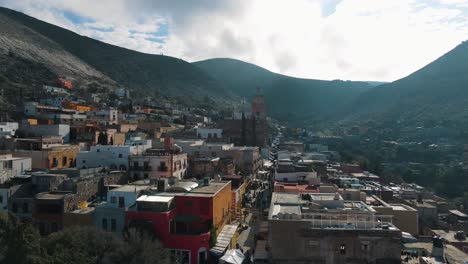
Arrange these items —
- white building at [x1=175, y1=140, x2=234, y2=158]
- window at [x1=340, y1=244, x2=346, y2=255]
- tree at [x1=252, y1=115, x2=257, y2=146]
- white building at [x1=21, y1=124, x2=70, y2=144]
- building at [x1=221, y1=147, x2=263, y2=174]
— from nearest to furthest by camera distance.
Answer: window at [x1=340, y1=244, x2=346, y2=255] → white building at [x1=21, y1=124, x2=70, y2=144] → building at [x1=221, y1=147, x2=263, y2=174] → white building at [x1=175, y1=140, x2=234, y2=158] → tree at [x1=252, y1=115, x2=257, y2=146]

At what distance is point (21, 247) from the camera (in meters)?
15.4

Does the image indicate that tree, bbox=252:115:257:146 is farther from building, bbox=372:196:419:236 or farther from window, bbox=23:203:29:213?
window, bbox=23:203:29:213

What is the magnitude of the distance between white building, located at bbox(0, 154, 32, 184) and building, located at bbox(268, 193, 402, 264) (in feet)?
59.8

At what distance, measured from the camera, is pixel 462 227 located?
3541 cm

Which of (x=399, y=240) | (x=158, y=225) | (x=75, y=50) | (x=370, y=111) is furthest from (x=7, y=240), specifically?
(x=370, y=111)

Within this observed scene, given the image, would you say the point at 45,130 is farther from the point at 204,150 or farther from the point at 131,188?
the point at 131,188

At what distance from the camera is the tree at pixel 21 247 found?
15344 mm

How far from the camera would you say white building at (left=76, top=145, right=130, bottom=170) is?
3269 cm

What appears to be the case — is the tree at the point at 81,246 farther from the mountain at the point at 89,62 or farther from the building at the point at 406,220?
the mountain at the point at 89,62

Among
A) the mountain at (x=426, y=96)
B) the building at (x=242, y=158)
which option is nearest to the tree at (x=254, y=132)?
the building at (x=242, y=158)

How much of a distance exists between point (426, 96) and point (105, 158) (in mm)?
121796

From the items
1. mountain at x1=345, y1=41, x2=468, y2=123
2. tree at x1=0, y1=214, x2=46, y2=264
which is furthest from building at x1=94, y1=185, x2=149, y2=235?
mountain at x1=345, y1=41, x2=468, y2=123

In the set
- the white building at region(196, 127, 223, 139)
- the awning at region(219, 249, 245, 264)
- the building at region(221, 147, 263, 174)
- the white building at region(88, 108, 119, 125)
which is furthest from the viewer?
the white building at region(88, 108, 119, 125)

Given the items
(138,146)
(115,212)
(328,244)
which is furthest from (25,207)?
(328,244)
